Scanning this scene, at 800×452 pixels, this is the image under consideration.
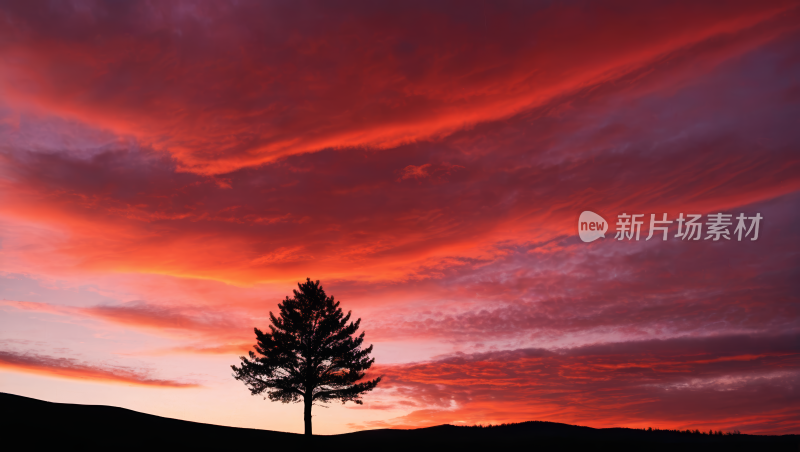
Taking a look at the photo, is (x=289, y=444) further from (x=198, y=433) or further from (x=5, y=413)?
(x=5, y=413)

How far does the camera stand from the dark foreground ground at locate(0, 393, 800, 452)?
29.6m

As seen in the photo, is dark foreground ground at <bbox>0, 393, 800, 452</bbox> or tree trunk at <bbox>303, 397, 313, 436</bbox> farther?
tree trunk at <bbox>303, 397, 313, 436</bbox>

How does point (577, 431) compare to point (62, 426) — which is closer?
point (62, 426)

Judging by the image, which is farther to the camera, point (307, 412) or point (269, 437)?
point (269, 437)

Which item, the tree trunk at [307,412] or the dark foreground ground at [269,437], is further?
the tree trunk at [307,412]

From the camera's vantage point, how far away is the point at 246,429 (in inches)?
1565

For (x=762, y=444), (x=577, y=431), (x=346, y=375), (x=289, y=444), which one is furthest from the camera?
(x=577, y=431)

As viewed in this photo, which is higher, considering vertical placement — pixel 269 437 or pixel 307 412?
pixel 307 412

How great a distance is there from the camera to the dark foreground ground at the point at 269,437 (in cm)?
2958

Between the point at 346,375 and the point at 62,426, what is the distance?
16.9 meters

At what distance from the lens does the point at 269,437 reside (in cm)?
3625

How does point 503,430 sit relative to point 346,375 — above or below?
below

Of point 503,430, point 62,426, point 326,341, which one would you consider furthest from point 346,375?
point 62,426

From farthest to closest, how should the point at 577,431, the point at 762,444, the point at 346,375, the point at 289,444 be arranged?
the point at 577,431, the point at 346,375, the point at 289,444, the point at 762,444
